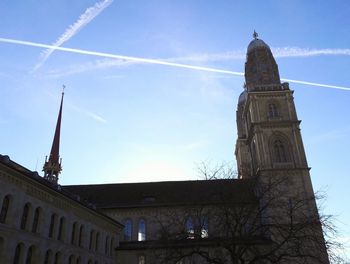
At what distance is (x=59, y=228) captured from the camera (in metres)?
33.2

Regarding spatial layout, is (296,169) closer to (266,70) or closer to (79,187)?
(266,70)

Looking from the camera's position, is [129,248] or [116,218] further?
[116,218]

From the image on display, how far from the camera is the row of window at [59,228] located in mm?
26444

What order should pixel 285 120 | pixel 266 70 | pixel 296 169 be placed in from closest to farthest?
pixel 296 169 < pixel 285 120 < pixel 266 70

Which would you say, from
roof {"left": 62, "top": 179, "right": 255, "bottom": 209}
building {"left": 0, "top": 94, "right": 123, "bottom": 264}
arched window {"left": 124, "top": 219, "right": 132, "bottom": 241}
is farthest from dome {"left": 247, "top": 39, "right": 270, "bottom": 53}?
building {"left": 0, "top": 94, "right": 123, "bottom": 264}

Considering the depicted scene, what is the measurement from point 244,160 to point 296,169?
1756cm

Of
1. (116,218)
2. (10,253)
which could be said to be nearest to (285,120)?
(116,218)

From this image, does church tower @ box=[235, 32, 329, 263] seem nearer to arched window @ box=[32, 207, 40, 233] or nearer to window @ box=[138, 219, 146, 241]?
window @ box=[138, 219, 146, 241]

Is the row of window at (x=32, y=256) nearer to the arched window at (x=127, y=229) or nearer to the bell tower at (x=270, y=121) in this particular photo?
the arched window at (x=127, y=229)

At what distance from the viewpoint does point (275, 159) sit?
49.5 meters

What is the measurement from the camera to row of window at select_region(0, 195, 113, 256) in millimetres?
26444

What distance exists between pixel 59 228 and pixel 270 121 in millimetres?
31532

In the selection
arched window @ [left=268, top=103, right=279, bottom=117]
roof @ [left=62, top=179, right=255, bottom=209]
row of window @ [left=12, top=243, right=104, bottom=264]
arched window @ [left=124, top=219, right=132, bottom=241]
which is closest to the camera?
row of window @ [left=12, top=243, right=104, bottom=264]

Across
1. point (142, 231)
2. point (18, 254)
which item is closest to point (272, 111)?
point (142, 231)
